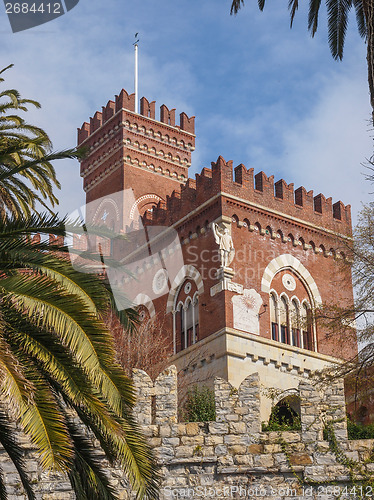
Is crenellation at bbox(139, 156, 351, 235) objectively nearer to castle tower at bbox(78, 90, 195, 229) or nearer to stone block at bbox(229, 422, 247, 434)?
castle tower at bbox(78, 90, 195, 229)

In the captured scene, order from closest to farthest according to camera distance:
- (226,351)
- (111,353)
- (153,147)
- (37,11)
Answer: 1. (111,353)
2. (37,11)
3. (226,351)
4. (153,147)

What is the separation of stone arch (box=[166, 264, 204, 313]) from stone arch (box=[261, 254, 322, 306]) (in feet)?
6.85

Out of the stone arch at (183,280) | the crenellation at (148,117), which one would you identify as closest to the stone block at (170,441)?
the stone arch at (183,280)

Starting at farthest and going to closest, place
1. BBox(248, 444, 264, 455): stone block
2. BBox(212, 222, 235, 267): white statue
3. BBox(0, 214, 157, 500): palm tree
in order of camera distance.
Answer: BBox(212, 222, 235, 267): white statue < BBox(248, 444, 264, 455): stone block < BBox(0, 214, 157, 500): palm tree

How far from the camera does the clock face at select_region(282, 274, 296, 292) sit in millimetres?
29453

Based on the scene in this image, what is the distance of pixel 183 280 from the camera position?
29.5 m

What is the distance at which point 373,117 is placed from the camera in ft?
41.2

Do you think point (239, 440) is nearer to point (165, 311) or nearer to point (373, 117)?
point (373, 117)

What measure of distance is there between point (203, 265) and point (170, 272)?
1872 mm

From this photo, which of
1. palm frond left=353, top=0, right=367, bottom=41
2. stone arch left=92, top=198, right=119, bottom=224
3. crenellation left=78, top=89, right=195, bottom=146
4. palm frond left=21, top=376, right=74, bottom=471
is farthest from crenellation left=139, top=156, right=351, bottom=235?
palm frond left=21, top=376, right=74, bottom=471

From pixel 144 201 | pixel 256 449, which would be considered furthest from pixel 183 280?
pixel 256 449

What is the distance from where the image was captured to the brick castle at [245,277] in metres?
27.5

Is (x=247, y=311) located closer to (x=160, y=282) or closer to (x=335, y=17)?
(x=160, y=282)

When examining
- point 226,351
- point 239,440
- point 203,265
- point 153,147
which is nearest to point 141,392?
point 239,440
